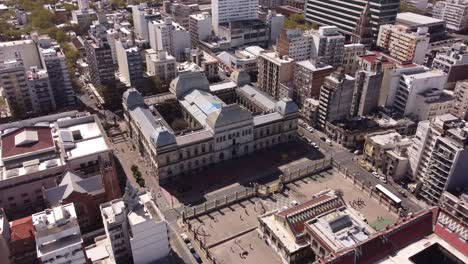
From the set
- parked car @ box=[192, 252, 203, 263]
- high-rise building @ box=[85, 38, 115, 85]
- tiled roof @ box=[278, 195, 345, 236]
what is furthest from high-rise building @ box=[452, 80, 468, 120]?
high-rise building @ box=[85, 38, 115, 85]

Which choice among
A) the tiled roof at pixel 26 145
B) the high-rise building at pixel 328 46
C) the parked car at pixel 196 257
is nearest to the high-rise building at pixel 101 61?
the tiled roof at pixel 26 145

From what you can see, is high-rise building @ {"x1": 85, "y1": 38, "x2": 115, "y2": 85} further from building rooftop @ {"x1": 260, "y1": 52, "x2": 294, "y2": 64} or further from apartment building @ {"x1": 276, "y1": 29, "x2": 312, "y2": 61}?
apartment building @ {"x1": 276, "y1": 29, "x2": 312, "y2": 61}

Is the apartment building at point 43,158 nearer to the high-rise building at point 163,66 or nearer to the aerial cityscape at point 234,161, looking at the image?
the aerial cityscape at point 234,161

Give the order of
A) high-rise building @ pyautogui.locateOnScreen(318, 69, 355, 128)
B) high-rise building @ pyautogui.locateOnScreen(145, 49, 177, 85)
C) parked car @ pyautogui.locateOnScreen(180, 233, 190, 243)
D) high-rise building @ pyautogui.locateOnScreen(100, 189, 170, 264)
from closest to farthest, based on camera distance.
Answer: high-rise building @ pyautogui.locateOnScreen(100, 189, 170, 264) < parked car @ pyautogui.locateOnScreen(180, 233, 190, 243) < high-rise building @ pyautogui.locateOnScreen(318, 69, 355, 128) < high-rise building @ pyautogui.locateOnScreen(145, 49, 177, 85)

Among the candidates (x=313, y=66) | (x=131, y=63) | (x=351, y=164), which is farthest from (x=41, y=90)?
(x=351, y=164)

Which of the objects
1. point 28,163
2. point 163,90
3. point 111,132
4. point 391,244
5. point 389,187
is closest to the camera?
point 391,244

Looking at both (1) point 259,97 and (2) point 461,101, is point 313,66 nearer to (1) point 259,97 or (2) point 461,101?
(1) point 259,97

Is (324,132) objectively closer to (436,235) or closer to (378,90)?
(378,90)

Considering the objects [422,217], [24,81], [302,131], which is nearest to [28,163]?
[24,81]
